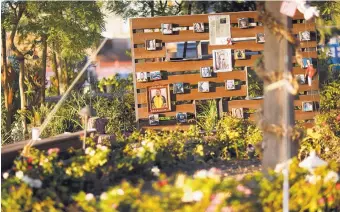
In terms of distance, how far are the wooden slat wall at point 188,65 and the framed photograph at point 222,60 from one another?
0.21 ft

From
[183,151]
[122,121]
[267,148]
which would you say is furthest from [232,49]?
[267,148]

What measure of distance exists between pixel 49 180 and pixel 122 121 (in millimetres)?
5940

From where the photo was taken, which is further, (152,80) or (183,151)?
(152,80)

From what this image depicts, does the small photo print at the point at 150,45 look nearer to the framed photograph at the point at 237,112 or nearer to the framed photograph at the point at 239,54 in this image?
the framed photograph at the point at 239,54

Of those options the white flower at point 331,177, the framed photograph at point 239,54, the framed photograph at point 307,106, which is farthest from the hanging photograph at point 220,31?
the white flower at point 331,177

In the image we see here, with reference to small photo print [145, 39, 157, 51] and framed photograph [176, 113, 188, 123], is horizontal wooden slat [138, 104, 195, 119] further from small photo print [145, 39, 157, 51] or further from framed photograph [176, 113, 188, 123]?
small photo print [145, 39, 157, 51]

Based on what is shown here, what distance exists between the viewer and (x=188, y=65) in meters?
10.9

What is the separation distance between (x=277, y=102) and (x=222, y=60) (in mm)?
5129

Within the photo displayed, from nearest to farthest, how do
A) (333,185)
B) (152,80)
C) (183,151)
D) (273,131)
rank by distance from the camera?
(333,185) → (273,131) → (183,151) → (152,80)

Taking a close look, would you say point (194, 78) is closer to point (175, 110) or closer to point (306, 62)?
point (175, 110)

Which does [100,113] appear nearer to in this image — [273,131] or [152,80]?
[152,80]

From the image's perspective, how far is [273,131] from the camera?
5.96 metres

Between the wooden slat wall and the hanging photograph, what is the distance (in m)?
0.08

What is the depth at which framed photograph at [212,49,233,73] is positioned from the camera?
1099cm
